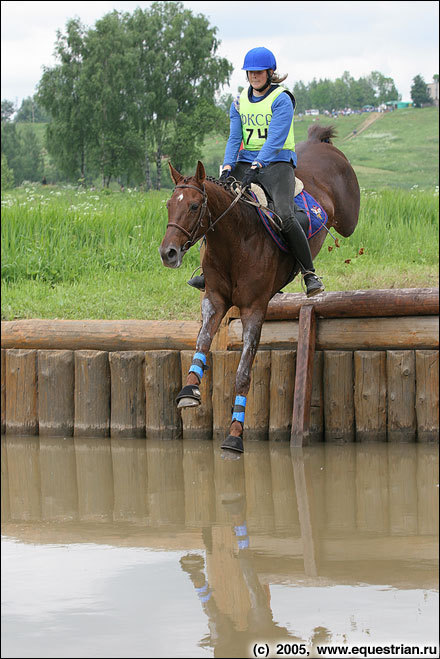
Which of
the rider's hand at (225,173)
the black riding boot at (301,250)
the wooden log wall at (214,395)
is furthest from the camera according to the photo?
the wooden log wall at (214,395)

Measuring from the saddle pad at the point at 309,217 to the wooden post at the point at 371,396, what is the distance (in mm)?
1492

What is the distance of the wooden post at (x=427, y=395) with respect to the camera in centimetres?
877

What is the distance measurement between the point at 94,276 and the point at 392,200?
5.35 meters

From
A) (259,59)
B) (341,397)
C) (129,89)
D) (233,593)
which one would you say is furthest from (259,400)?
(129,89)

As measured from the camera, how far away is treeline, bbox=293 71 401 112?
313ft

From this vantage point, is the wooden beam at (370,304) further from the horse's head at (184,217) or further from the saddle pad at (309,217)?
the horse's head at (184,217)

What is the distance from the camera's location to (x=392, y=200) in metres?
15.1

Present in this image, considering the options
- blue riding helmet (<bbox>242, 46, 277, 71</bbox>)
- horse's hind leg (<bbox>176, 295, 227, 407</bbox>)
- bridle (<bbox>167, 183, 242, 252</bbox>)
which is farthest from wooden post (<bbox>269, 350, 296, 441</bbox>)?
blue riding helmet (<bbox>242, 46, 277, 71</bbox>)

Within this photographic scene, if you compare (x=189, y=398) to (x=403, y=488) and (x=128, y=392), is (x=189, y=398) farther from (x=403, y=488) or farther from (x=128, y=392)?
(x=128, y=392)

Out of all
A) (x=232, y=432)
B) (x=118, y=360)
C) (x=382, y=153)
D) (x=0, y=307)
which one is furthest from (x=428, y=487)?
(x=382, y=153)

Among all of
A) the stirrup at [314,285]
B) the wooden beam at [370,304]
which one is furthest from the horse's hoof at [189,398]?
the wooden beam at [370,304]

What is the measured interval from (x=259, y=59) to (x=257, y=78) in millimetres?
154

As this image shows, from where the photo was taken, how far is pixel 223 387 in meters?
9.11

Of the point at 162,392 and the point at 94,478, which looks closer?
the point at 94,478
